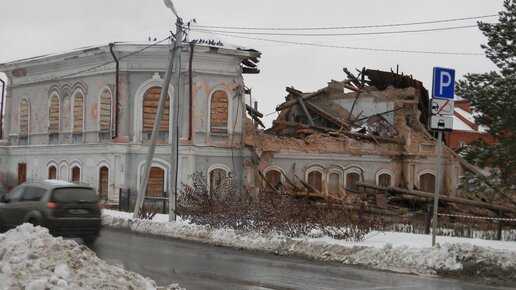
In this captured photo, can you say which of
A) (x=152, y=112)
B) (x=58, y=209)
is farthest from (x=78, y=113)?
(x=58, y=209)

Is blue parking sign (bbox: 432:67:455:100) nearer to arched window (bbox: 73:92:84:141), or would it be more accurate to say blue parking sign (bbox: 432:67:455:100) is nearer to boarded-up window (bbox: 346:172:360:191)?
boarded-up window (bbox: 346:172:360:191)

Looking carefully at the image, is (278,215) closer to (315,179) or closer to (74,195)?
(74,195)

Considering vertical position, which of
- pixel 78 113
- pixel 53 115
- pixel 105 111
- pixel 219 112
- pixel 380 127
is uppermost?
pixel 219 112

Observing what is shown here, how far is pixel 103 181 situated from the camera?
32719 mm

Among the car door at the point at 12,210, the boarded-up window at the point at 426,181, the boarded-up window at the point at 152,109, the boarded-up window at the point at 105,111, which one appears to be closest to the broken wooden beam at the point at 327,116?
the boarded-up window at the point at 426,181

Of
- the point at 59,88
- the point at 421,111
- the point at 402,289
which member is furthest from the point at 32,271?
the point at 421,111

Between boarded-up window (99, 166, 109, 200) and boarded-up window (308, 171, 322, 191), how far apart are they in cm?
1073

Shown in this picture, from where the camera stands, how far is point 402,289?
37.3 ft

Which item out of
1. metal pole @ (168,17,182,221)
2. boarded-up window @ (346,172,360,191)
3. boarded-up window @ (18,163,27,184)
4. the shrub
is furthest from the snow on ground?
boarded-up window @ (18,163,27,184)

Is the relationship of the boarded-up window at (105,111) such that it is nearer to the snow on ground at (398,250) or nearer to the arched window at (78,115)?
the arched window at (78,115)

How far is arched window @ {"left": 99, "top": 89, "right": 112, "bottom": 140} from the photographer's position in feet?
106

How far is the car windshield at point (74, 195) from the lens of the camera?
55.3ft

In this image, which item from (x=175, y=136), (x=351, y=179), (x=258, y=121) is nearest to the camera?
(x=175, y=136)

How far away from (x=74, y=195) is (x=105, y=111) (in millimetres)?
15989
